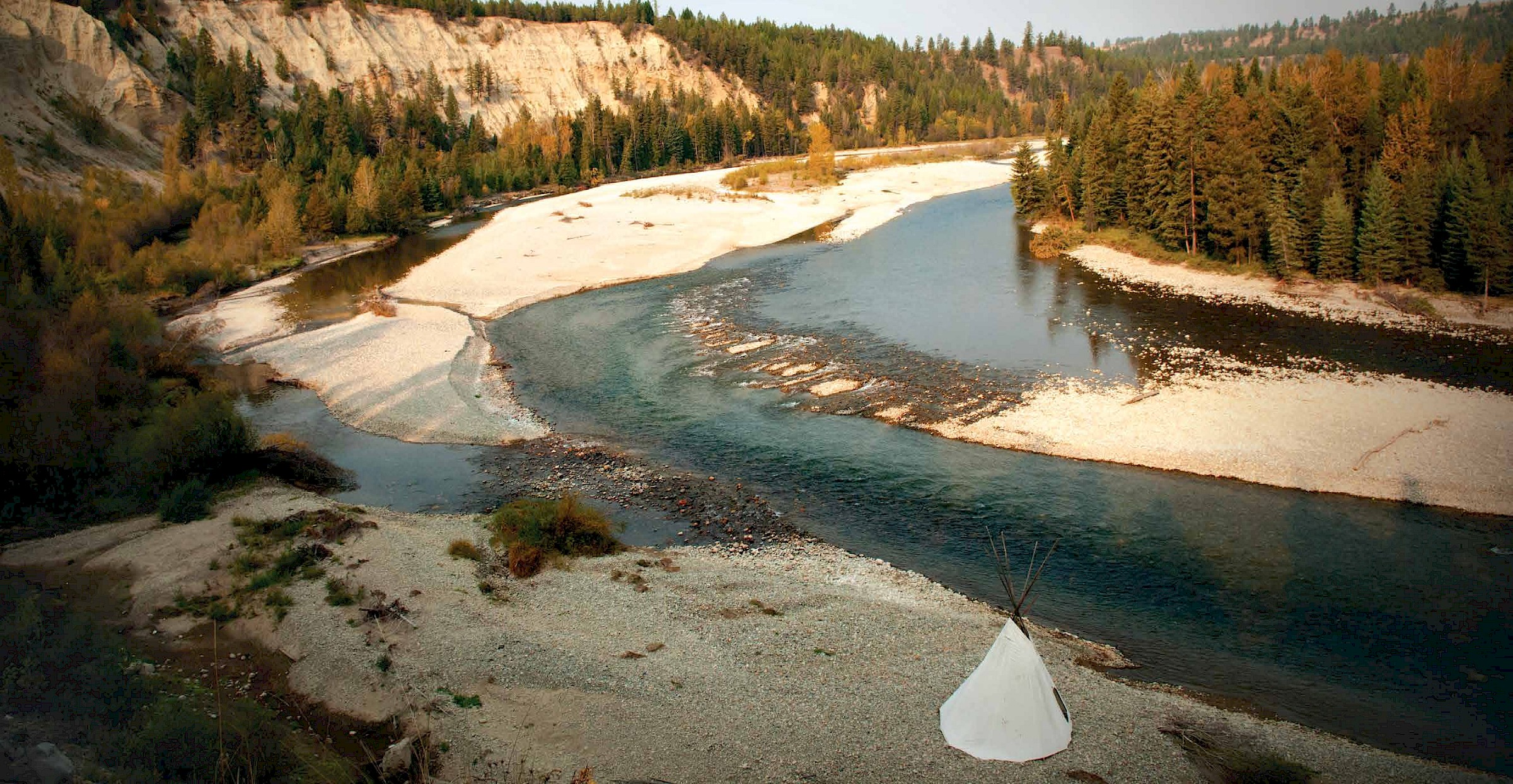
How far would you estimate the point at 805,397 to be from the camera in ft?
92.0

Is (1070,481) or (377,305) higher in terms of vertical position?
(377,305)

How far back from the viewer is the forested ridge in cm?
2191

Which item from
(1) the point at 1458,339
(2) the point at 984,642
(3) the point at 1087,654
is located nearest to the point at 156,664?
(2) the point at 984,642

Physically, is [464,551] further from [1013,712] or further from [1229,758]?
[1229,758]

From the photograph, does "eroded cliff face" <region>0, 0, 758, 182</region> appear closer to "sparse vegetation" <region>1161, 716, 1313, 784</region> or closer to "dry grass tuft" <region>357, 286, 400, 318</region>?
"dry grass tuft" <region>357, 286, 400, 318</region>

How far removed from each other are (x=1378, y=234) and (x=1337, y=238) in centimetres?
162

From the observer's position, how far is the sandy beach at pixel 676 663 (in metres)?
11.2

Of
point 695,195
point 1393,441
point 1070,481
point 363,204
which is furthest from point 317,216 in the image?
point 1393,441

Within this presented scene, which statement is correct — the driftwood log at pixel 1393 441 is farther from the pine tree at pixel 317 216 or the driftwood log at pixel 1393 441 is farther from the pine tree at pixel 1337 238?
the pine tree at pixel 317 216

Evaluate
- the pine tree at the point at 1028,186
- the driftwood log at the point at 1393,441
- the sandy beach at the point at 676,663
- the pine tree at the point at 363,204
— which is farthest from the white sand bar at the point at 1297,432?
the pine tree at the point at 363,204

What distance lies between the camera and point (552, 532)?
725 inches

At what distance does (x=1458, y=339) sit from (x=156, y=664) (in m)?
36.6

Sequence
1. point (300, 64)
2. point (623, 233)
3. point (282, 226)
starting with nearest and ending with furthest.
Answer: point (282, 226) < point (623, 233) < point (300, 64)

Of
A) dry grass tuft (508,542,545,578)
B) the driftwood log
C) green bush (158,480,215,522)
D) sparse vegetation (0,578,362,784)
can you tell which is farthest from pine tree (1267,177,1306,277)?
green bush (158,480,215,522)
